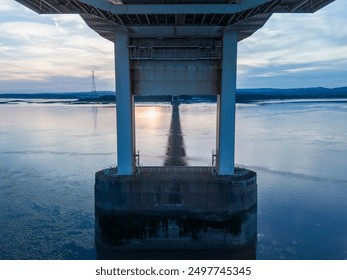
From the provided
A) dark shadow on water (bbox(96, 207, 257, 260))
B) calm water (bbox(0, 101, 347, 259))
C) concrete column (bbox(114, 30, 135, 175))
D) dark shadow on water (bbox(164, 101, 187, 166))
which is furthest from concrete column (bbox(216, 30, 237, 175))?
dark shadow on water (bbox(164, 101, 187, 166))

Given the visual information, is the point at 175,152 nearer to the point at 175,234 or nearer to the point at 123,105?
the point at 175,234

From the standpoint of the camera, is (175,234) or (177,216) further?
(175,234)

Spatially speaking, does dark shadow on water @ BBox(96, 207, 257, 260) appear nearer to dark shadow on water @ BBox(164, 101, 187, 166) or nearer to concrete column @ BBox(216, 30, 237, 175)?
concrete column @ BBox(216, 30, 237, 175)

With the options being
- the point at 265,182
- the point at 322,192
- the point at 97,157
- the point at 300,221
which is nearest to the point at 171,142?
the point at 97,157

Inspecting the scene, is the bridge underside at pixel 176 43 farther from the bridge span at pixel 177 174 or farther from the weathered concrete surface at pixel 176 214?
the weathered concrete surface at pixel 176 214

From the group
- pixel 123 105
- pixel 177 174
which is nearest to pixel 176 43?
pixel 123 105

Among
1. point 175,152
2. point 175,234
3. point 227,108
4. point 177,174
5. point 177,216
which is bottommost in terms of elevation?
point 175,152

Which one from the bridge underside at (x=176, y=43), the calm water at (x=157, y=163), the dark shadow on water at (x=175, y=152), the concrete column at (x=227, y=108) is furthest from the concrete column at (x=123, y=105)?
the dark shadow on water at (x=175, y=152)

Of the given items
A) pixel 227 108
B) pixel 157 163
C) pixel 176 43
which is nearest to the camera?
pixel 227 108

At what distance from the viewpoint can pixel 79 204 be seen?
18844mm

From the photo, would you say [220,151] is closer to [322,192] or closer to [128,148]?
[128,148]

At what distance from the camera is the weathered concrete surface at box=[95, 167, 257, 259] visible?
11914mm

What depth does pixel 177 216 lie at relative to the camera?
39.6 feet

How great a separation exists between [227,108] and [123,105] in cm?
404
